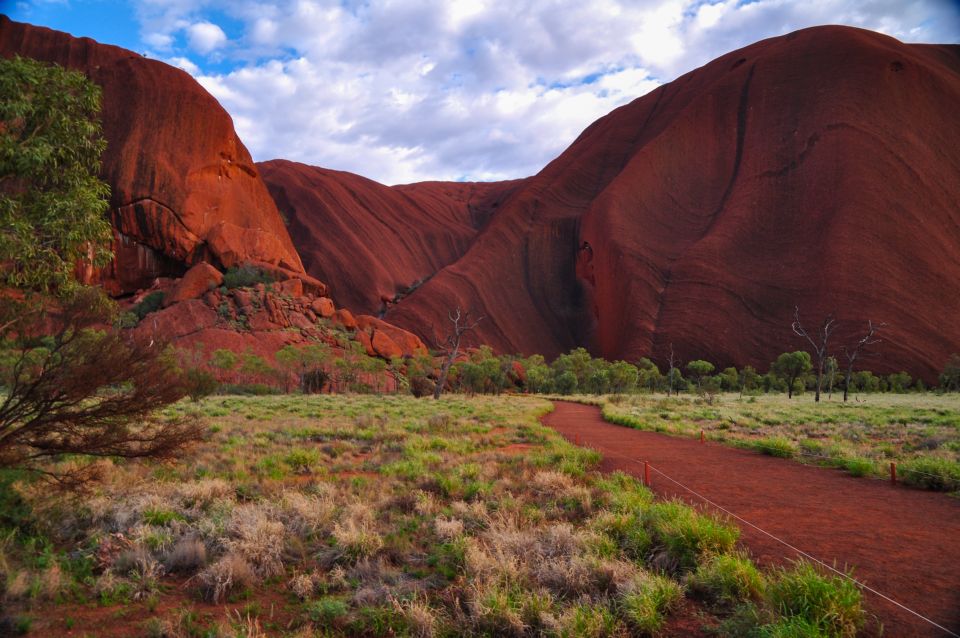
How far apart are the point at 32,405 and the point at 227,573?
3.48 metres

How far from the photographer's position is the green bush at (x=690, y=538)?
4707 millimetres

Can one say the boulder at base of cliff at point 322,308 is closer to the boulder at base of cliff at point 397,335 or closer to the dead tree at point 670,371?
the boulder at base of cliff at point 397,335

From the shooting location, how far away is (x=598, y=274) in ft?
262

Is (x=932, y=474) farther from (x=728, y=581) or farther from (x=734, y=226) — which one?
(x=734, y=226)

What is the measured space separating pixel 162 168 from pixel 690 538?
224 ft

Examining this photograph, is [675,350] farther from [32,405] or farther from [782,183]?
[32,405]

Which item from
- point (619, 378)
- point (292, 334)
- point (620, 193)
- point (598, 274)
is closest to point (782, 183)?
point (620, 193)

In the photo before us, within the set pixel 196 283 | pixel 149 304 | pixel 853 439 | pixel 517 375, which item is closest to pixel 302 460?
pixel 853 439

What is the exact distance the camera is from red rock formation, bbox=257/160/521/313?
281 ft

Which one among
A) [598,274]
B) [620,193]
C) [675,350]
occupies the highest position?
[620,193]

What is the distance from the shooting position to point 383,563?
4883 millimetres

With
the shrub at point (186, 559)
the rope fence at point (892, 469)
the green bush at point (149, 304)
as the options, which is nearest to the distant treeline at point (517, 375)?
the green bush at point (149, 304)

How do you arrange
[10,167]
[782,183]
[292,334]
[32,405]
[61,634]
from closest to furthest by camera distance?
[61,634]
[32,405]
[10,167]
[292,334]
[782,183]

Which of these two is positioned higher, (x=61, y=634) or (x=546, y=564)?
(x=546, y=564)
